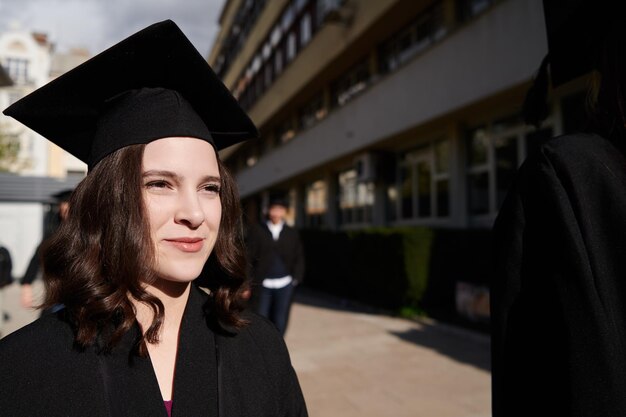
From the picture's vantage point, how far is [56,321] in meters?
1.29

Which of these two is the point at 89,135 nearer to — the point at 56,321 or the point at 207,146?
the point at 207,146

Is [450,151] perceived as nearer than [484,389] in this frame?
No

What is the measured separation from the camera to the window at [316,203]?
61.6ft

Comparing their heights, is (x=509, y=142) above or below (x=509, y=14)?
below

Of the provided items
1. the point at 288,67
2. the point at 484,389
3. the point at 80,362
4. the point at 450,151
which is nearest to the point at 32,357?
the point at 80,362

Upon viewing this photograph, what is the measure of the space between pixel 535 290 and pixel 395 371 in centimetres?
488

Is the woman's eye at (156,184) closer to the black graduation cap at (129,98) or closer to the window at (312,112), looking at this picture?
the black graduation cap at (129,98)

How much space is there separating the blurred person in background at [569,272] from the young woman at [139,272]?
700 millimetres

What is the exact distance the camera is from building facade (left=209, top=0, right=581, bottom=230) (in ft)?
28.1

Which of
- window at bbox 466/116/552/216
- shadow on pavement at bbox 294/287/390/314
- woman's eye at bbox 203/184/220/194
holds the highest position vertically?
window at bbox 466/116/552/216

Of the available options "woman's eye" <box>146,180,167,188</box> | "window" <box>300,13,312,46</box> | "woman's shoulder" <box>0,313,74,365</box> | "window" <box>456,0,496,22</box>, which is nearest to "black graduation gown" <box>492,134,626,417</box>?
"woman's eye" <box>146,180,167,188</box>

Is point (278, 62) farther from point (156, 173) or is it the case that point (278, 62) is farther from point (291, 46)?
point (156, 173)

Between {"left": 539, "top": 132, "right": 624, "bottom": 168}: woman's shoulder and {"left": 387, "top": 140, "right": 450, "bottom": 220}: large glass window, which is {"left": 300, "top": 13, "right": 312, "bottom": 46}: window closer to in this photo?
{"left": 387, "top": 140, "right": 450, "bottom": 220}: large glass window

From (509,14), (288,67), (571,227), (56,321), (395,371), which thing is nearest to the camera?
(571,227)
